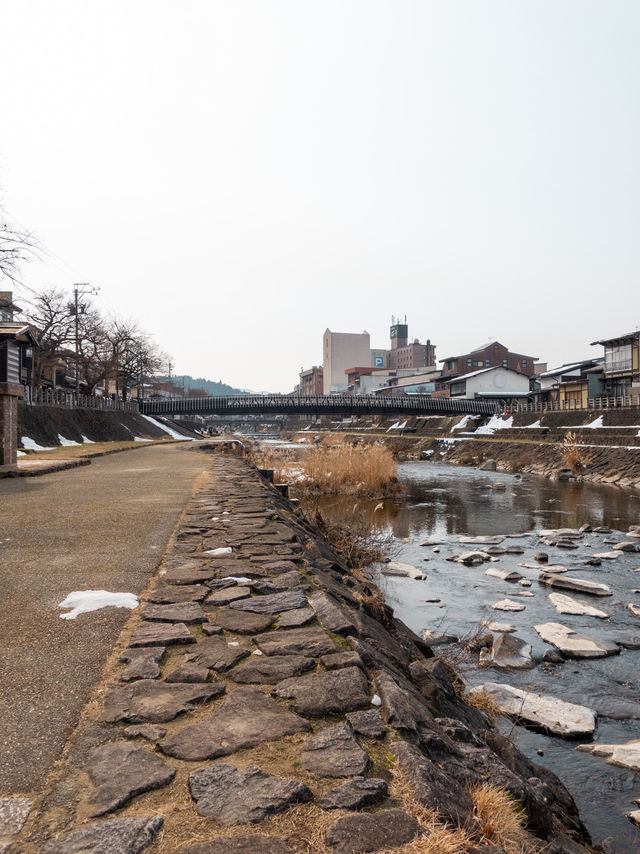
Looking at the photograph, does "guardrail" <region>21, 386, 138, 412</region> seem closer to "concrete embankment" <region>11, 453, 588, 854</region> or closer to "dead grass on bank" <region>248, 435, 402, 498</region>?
→ "dead grass on bank" <region>248, 435, 402, 498</region>

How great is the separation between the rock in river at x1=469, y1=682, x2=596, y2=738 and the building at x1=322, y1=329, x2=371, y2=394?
112768 millimetres

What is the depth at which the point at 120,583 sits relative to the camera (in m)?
4.18

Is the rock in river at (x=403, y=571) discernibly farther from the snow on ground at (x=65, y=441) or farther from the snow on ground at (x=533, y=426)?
the snow on ground at (x=533, y=426)

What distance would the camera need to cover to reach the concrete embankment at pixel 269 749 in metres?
1.69

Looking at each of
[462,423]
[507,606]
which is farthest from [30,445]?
[462,423]

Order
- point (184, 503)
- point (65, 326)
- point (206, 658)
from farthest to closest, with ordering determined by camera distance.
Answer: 1. point (65, 326)
2. point (184, 503)
3. point (206, 658)

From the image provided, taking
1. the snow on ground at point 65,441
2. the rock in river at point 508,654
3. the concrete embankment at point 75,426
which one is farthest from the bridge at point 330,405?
the rock in river at point 508,654

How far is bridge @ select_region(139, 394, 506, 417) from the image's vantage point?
188 ft

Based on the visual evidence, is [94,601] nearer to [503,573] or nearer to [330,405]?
[503,573]

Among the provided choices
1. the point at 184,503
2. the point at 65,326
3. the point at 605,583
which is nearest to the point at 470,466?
the point at 605,583

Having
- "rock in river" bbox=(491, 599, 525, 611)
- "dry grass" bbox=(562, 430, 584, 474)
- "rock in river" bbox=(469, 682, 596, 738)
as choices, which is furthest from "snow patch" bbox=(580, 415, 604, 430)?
"rock in river" bbox=(469, 682, 596, 738)

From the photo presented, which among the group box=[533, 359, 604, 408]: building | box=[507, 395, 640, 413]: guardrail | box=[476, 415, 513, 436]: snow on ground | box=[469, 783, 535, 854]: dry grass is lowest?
box=[469, 783, 535, 854]: dry grass

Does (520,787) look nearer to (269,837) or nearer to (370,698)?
(370,698)

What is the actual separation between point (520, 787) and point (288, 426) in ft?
366
